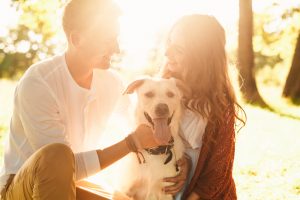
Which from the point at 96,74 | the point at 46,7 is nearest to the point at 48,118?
the point at 96,74

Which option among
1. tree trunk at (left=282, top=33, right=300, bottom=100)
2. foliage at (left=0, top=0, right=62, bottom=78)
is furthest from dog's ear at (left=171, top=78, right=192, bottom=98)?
foliage at (left=0, top=0, right=62, bottom=78)

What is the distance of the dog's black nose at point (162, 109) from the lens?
12.0 ft

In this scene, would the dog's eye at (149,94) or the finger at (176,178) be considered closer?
the finger at (176,178)

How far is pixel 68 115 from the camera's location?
3734 millimetres

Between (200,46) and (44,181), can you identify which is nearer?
(44,181)

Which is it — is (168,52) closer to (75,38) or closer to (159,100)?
(159,100)

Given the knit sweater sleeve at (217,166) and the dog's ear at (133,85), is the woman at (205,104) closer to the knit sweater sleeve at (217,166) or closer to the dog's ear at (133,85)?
the knit sweater sleeve at (217,166)

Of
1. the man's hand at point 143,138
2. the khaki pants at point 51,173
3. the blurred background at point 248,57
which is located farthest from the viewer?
the blurred background at point 248,57

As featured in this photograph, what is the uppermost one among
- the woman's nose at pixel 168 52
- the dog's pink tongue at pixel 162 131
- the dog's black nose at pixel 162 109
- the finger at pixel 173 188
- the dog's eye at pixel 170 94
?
the woman's nose at pixel 168 52

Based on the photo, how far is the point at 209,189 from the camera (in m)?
3.69

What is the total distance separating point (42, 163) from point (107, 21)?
121cm

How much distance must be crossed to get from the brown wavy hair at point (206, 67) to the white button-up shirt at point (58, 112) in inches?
27.1

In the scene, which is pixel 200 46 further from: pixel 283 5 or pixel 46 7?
pixel 283 5

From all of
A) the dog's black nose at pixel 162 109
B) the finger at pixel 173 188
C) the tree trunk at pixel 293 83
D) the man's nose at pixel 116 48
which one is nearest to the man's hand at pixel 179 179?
the finger at pixel 173 188
